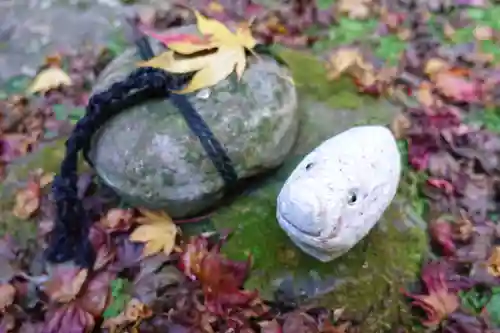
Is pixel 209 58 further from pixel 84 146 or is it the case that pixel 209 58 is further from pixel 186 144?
pixel 84 146

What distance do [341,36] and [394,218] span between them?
3.65ft

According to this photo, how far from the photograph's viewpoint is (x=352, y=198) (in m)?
1.60

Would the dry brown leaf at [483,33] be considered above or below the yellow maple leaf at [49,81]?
below

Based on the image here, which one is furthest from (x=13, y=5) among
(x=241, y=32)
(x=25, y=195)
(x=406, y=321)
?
(x=406, y=321)

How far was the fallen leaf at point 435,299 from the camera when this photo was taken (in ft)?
Result: 5.94

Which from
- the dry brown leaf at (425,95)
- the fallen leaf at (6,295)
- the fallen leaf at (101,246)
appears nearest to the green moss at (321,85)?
the dry brown leaf at (425,95)

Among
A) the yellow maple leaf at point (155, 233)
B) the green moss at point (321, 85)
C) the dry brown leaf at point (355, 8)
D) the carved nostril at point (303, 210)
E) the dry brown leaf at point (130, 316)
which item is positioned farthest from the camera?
the dry brown leaf at point (355, 8)

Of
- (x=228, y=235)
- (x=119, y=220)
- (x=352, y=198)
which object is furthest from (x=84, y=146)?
(x=352, y=198)

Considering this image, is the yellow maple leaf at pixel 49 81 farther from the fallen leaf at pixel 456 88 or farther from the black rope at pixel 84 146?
the fallen leaf at pixel 456 88

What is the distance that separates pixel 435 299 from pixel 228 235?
610 millimetres

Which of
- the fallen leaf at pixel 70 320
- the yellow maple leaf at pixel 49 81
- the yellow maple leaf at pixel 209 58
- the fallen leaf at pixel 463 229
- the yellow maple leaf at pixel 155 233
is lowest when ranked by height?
the fallen leaf at pixel 463 229

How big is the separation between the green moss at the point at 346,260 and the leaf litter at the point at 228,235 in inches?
1.6

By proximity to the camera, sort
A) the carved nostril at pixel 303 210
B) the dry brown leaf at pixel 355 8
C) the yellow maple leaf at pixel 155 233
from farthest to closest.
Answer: the dry brown leaf at pixel 355 8 → the yellow maple leaf at pixel 155 233 → the carved nostril at pixel 303 210

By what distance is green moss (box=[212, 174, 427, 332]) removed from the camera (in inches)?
69.0
